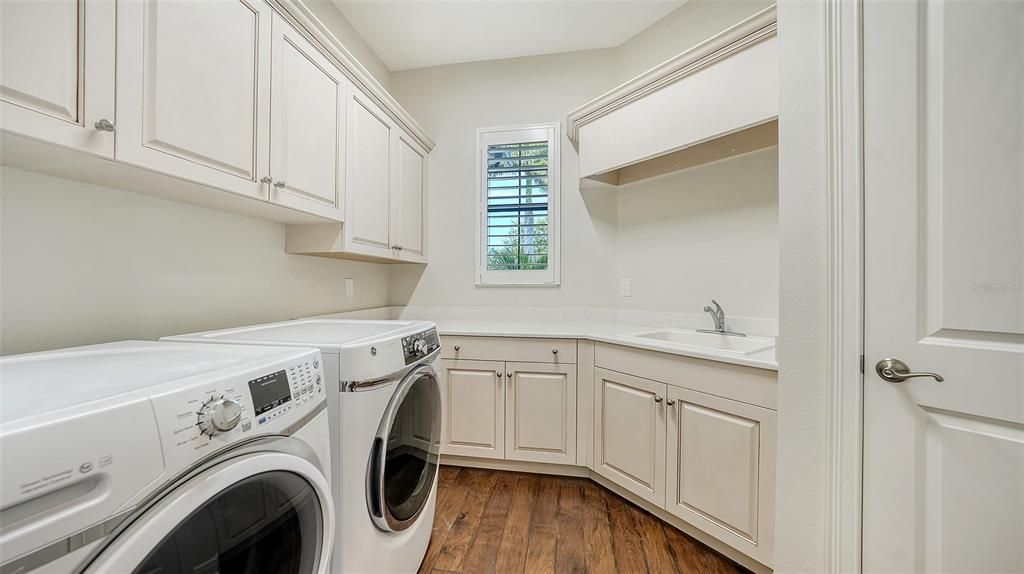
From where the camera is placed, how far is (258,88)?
1271 mm

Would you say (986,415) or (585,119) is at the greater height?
(585,119)

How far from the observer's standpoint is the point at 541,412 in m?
2.07

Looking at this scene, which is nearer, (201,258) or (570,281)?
(201,258)

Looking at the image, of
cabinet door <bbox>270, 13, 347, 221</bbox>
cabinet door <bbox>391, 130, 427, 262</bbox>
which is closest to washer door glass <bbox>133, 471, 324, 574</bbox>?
cabinet door <bbox>270, 13, 347, 221</bbox>

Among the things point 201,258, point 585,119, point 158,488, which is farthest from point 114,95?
point 585,119

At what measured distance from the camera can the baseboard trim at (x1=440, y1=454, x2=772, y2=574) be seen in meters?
1.48

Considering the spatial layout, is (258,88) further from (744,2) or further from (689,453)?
(744,2)

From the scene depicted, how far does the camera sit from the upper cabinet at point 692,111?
61.5 inches

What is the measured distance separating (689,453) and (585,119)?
6.25 ft

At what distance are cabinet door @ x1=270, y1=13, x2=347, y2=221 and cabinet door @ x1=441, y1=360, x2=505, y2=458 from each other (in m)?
1.05

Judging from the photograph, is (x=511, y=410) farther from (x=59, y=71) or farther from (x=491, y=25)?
(x=491, y=25)

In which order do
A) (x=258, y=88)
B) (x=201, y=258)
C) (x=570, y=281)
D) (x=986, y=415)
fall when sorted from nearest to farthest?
(x=986, y=415) < (x=258, y=88) < (x=201, y=258) < (x=570, y=281)

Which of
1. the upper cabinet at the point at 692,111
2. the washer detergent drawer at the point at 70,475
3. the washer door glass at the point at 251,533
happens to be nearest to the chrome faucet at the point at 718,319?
the upper cabinet at the point at 692,111

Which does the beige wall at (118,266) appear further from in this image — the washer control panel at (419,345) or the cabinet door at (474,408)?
the cabinet door at (474,408)
